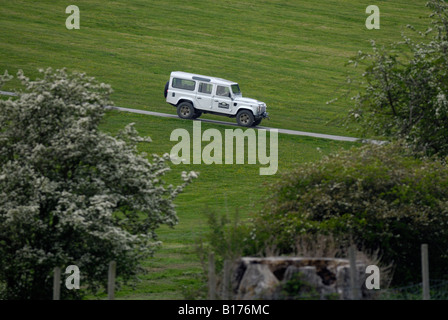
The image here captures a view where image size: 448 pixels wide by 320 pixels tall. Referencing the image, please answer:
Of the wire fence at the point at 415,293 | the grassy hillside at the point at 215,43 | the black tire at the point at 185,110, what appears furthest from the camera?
the grassy hillside at the point at 215,43

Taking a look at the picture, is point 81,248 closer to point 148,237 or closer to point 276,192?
point 148,237

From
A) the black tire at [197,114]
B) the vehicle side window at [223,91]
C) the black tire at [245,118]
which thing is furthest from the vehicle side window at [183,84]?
the black tire at [245,118]

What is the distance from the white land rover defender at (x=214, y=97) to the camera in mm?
36938

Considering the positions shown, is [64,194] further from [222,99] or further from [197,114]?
[197,114]

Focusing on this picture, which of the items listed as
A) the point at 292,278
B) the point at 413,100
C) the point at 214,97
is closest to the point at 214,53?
the point at 214,97

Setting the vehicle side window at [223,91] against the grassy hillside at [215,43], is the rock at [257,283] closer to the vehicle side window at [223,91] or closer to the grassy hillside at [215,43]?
the vehicle side window at [223,91]

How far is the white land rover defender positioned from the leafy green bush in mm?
22358

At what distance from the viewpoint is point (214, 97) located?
A: 3706cm

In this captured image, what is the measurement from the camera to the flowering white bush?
12.9 m

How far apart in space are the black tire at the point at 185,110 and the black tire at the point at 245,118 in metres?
2.76

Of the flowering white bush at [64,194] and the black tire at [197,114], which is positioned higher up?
the black tire at [197,114]

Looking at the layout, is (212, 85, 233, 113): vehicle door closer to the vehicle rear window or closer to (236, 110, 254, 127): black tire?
the vehicle rear window

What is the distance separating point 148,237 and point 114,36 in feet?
159
